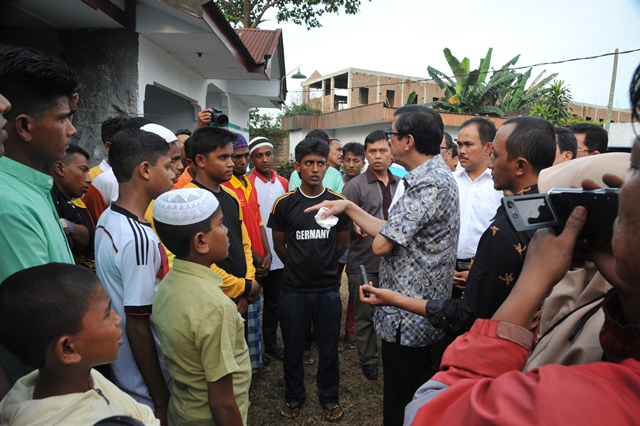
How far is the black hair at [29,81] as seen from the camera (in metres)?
1.60

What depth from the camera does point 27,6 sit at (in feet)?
13.4

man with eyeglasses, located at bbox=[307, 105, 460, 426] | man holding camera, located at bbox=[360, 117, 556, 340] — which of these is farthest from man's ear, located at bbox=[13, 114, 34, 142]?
man with eyeglasses, located at bbox=[307, 105, 460, 426]

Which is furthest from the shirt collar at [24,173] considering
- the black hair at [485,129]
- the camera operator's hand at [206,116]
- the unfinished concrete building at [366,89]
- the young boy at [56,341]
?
the unfinished concrete building at [366,89]

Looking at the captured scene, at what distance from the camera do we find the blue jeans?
135 inches

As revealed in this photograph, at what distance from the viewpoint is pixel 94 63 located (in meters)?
4.78

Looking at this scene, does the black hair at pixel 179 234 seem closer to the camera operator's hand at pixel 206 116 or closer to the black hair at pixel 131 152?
the black hair at pixel 131 152

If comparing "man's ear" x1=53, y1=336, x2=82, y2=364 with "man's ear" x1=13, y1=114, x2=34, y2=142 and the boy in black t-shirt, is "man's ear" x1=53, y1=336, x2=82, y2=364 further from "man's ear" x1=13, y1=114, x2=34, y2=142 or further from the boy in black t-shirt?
the boy in black t-shirt

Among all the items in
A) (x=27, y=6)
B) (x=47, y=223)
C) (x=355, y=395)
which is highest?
(x=27, y=6)

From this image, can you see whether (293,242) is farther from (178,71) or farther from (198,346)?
(178,71)

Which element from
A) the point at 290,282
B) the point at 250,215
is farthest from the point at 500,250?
the point at 250,215

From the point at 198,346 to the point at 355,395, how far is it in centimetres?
244

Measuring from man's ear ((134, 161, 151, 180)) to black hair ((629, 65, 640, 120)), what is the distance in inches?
82.8

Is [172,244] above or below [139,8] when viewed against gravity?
below

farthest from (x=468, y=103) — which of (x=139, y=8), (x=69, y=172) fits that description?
(x=69, y=172)
